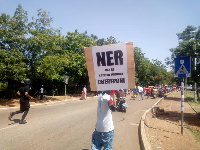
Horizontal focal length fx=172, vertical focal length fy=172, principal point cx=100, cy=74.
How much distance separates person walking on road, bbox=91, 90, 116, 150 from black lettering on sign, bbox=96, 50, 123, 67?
1.97ft

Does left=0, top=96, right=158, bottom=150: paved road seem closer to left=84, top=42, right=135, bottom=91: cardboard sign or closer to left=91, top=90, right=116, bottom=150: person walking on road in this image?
left=91, top=90, right=116, bottom=150: person walking on road

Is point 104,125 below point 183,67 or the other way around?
below

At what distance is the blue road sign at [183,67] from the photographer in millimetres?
6921

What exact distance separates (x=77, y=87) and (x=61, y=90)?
4321 millimetres

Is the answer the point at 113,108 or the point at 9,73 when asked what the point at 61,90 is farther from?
the point at 113,108

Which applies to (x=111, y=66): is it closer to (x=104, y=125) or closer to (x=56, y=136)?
(x=104, y=125)

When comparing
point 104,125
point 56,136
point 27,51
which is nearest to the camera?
point 104,125

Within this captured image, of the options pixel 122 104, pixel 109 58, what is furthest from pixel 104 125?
pixel 122 104

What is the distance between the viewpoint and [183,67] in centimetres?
703

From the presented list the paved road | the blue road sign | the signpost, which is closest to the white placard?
the paved road

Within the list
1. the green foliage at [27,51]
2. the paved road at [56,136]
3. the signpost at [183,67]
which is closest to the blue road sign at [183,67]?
the signpost at [183,67]

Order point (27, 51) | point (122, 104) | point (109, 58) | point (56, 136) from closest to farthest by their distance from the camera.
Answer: point (109, 58) < point (56, 136) < point (122, 104) < point (27, 51)

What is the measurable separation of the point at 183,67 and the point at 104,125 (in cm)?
512

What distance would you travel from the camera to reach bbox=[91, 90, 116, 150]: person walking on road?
3.33 metres
